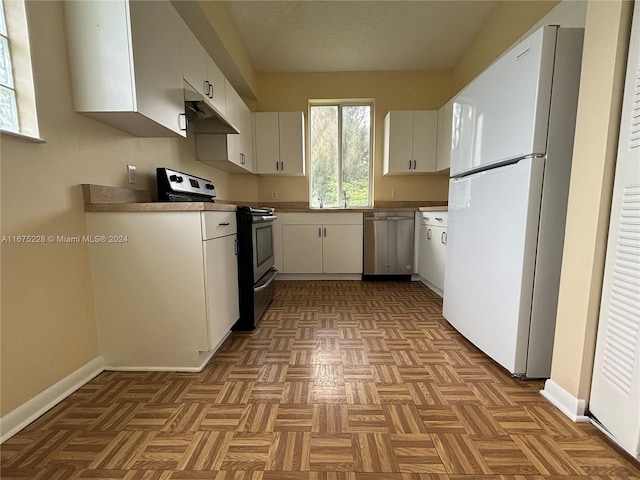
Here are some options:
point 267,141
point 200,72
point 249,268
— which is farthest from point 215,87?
point 249,268

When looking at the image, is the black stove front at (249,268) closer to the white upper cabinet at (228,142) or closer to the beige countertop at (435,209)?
the white upper cabinet at (228,142)

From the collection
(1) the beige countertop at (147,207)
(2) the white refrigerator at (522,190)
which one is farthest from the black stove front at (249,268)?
(2) the white refrigerator at (522,190)

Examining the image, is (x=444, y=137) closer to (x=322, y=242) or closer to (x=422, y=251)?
(x=422, y=251)

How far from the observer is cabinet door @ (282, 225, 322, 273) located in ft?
10.7

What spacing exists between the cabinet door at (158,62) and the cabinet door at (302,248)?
70.7 inches

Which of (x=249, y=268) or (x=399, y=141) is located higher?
(x=399, y=141)

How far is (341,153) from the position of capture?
3.73 m

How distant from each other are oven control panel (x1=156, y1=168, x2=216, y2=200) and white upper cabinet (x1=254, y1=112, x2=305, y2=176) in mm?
1292

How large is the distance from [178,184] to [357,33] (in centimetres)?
236

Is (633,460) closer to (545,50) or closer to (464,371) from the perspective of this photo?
(464,371)

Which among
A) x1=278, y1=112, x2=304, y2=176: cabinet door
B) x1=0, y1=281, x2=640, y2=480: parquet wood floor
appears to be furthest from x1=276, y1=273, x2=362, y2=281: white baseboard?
x1=0, y1=281, x2=640, y2=480: parquet wood floor

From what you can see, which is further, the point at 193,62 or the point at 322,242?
the point at 322,242

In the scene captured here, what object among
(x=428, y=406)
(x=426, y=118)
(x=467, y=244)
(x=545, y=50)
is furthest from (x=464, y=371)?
(x=426, y=118)

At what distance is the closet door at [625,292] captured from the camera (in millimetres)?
884
